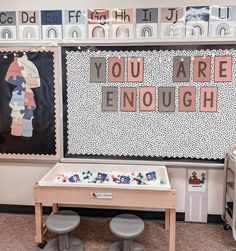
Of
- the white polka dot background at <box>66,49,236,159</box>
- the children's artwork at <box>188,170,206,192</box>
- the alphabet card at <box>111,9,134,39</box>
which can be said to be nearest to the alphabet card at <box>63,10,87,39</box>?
the white polka dot background at <box>66,49,236,159</box>

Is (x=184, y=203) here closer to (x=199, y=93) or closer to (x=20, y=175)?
(x=199, y=93)

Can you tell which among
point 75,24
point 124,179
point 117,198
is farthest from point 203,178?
point 75,24

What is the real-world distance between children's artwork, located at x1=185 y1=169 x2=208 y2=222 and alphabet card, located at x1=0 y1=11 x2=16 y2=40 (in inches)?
88.3

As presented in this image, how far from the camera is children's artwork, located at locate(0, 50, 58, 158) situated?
2777 mm

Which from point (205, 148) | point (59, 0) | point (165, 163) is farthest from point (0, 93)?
point (205, 148)

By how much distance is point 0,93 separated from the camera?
2867 millimetres

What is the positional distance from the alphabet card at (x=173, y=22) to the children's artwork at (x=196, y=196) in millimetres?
1341

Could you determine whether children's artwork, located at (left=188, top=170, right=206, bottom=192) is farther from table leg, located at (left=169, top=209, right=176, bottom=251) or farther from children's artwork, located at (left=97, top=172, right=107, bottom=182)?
children's artwork, located at (left=97, top=172, right=107, bottom=182)

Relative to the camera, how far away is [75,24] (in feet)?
8.91

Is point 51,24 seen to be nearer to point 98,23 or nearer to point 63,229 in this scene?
point 98,23

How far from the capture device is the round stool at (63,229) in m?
2.24

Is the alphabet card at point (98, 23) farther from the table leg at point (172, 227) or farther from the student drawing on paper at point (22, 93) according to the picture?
the table leg at point (172, 227)

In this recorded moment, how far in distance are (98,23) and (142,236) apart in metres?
2.08

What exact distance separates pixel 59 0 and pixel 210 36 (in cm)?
149
